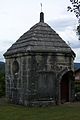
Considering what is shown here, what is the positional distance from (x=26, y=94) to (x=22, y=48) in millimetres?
2918

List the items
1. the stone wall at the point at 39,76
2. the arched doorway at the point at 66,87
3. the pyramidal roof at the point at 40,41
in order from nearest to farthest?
1. the stone wall at the point at 39,76
2. the pyramidal roof at the point at 40,41
3. the arched doorway at the point at 66,87

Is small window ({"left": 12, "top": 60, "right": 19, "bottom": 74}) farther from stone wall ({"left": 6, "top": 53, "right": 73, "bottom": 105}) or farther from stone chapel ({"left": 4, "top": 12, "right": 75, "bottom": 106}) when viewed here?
stone wall ({"left": 6, "top": 53, "right": 73, "bottom": 105})

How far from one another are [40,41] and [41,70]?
74.2 inches

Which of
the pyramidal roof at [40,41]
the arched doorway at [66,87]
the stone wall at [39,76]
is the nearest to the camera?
the stone wall at [39,76]

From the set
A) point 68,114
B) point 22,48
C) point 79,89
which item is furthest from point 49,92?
point 79,89

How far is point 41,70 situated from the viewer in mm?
18984

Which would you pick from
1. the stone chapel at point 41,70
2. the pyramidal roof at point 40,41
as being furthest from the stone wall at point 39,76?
the pyramidal roof at point 40,41

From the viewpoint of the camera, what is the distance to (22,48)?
64.1ft

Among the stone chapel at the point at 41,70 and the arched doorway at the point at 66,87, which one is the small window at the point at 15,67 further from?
the arched doorway at the point at 66,87

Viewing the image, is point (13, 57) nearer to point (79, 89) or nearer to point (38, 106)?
point (38, 106)

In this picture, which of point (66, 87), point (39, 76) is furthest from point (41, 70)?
point (66, 87)

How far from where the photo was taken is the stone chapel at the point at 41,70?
1888 centimetres

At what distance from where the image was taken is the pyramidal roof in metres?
19.1

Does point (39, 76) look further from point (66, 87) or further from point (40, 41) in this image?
point (66, 87)
